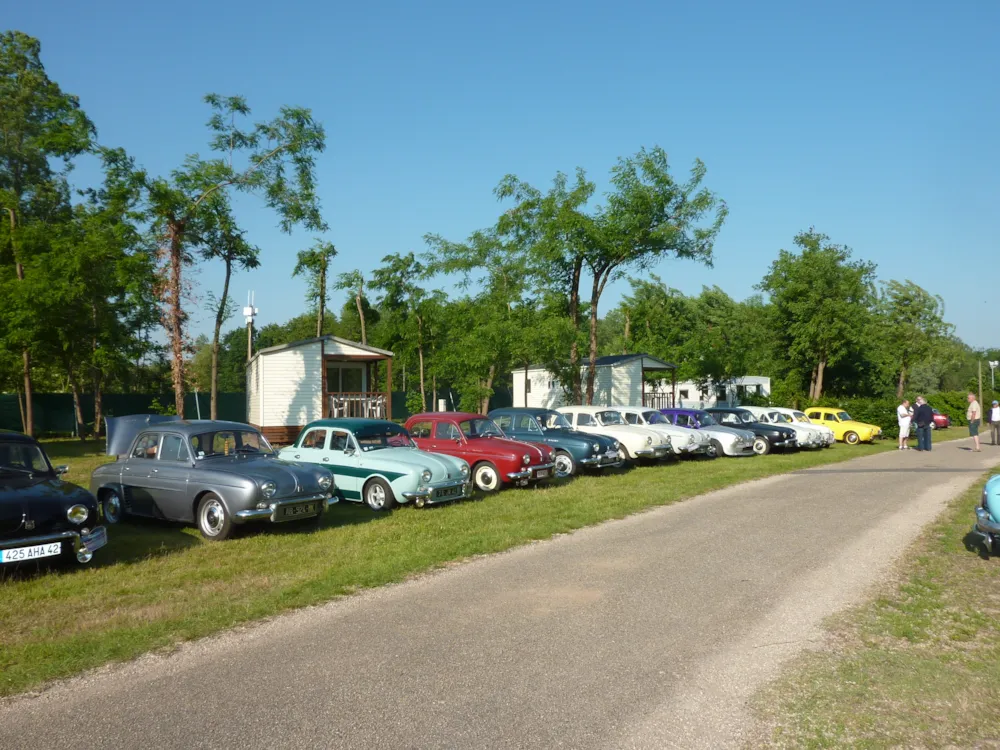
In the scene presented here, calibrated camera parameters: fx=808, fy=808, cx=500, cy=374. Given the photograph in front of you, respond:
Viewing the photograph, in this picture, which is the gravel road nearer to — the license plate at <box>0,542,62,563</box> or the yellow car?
the license plate at <box>0,542,62,563</box>

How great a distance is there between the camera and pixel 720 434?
75.4 feet

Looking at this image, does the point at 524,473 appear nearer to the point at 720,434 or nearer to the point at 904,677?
the point at 904,677

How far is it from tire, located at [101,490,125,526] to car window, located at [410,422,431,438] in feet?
18.4

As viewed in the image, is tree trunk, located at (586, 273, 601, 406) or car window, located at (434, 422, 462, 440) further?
tree trunk, located at (586, 273, 601, 406)

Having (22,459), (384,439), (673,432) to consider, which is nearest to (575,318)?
(673,432)

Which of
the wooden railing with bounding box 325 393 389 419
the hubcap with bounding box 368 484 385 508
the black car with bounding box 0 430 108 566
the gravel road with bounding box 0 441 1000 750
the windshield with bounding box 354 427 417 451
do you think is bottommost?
the gravel road with bounding box 0 441 1000 750

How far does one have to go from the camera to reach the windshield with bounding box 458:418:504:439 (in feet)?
50.5

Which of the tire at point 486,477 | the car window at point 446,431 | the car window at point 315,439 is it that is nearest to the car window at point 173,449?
the car window at point 315,439

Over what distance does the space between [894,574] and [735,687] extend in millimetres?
4076

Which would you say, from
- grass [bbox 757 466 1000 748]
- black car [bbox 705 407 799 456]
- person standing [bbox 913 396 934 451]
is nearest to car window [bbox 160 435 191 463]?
grass [bbox 757 466 1000 748]

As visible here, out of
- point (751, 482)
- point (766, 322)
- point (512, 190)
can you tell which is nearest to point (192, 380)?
point (512, 190)

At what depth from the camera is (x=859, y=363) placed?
52.1 metres

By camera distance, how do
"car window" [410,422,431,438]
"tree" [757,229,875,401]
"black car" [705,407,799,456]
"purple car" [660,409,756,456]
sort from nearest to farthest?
"car window" [410,422,431,438] < "purple car" [660,409,756,456] < "black car" [705,407,799,456] < "tree" [757,229,875,401]

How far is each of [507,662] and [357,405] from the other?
23.8m
